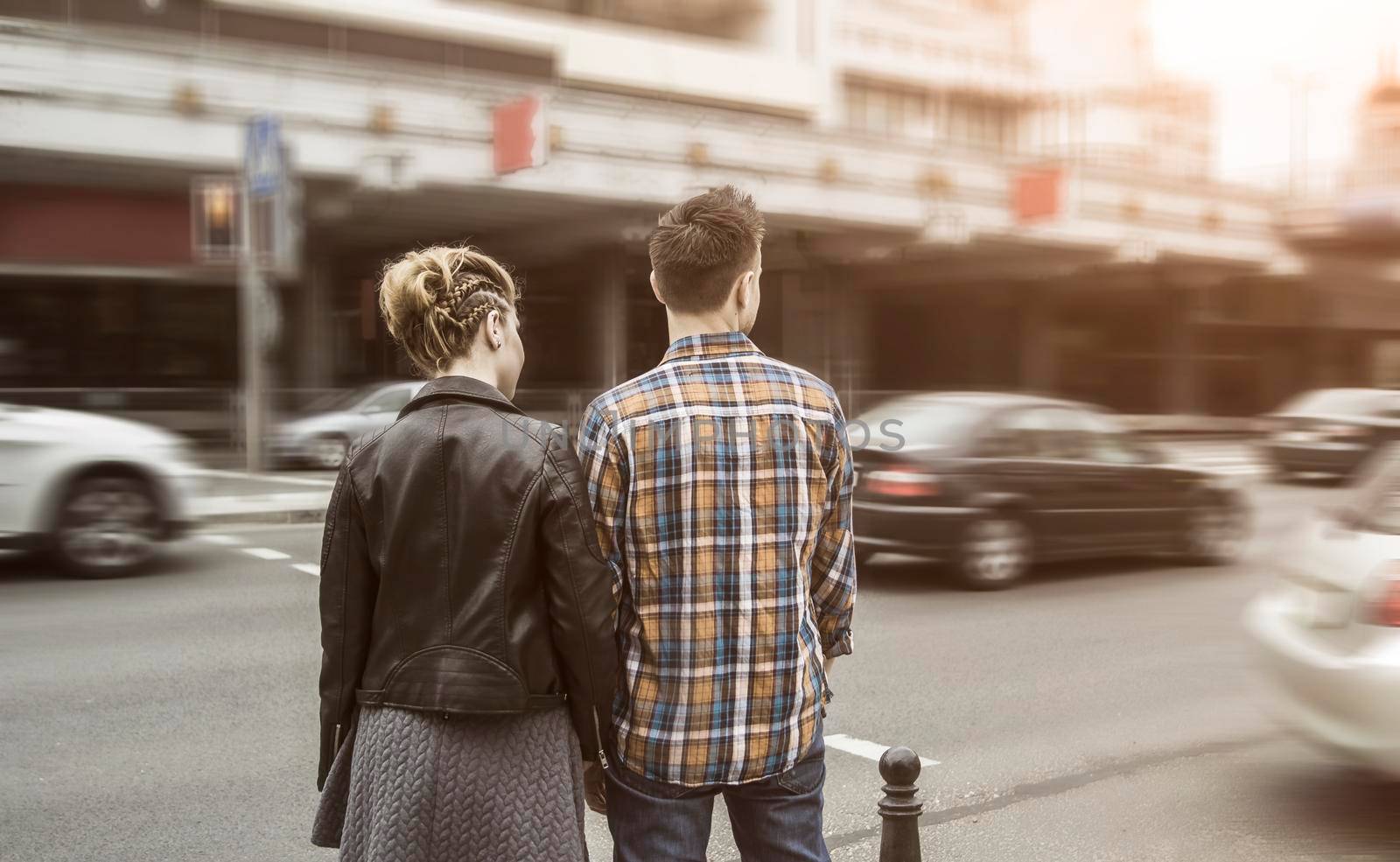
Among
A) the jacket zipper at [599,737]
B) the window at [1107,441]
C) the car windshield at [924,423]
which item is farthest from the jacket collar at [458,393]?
the window at [1107,441]

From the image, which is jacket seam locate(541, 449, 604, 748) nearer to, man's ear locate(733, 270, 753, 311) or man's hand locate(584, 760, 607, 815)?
man's hand locate(584, 760, 607, 815)

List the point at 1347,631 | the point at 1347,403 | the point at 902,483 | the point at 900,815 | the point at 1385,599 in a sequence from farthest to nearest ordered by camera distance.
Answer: the point at 1347,403
the point at 902,483
the point at 1347,631
the point at 1385,599
the point at 900,815

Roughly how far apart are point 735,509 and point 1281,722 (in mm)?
A: 3231

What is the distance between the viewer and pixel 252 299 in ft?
56.0

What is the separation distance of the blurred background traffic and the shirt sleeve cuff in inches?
75.6

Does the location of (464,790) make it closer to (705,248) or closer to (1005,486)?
(705,248)

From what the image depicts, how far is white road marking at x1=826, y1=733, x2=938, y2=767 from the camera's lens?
5.27 m

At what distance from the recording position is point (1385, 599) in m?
4.23

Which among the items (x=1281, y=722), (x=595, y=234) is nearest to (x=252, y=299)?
(x=595, y=234)

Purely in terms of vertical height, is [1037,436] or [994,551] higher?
[1037,436]

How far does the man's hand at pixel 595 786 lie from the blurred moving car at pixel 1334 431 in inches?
690

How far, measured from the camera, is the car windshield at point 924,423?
930 centimetres

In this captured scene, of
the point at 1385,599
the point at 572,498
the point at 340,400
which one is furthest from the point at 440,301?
the point at 340,400

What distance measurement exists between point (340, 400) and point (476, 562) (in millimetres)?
19181
